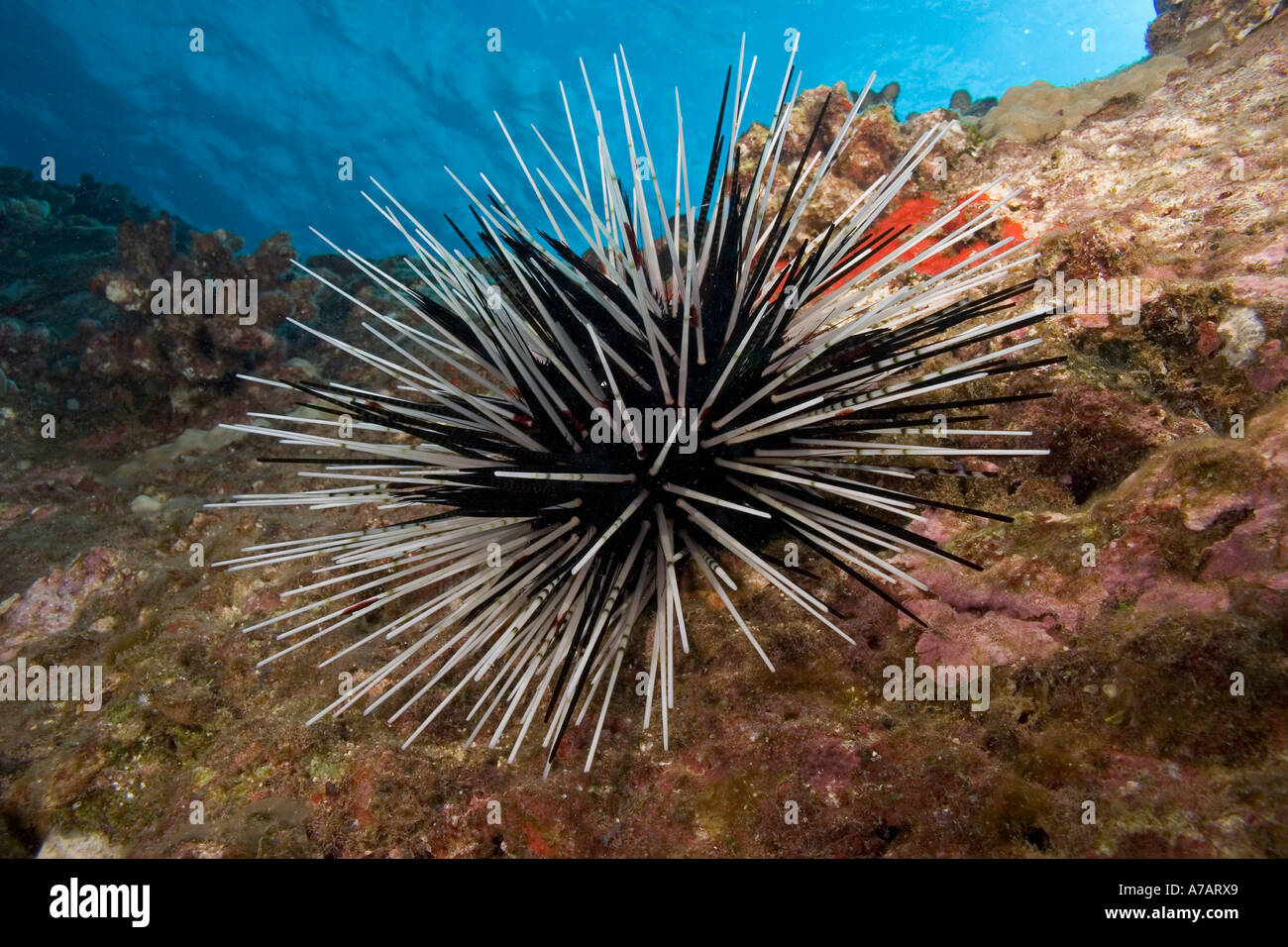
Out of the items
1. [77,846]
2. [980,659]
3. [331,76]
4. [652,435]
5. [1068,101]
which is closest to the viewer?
[980,659]

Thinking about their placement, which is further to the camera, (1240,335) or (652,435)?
(1240,335)

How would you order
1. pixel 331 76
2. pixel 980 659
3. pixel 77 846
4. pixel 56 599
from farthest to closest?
pixel 331 76
pixel 56 599
pixel 77 846
pixel 980 659

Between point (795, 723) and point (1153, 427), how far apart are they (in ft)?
6.15

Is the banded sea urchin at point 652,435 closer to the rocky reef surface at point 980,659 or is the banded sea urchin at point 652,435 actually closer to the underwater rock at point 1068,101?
the rocky reef surface at point 980,659

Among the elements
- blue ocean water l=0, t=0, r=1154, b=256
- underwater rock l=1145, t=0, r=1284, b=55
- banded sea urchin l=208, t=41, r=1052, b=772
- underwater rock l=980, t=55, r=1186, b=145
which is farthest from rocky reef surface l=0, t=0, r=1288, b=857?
blue ocean water l=0, t=0, r=1154, b=256

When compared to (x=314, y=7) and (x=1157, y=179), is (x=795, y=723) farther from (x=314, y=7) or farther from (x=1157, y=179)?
(x=314, y=7)

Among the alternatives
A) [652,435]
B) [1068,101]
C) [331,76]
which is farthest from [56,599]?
[331,76]

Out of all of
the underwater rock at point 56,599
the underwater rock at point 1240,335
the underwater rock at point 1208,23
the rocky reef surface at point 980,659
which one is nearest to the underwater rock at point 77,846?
the rocky reef surface at point 980,659

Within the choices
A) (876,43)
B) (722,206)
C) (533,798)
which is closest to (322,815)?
(533,798)

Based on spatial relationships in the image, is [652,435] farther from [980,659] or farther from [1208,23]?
[1208,23]

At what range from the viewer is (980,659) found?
2.10 meters

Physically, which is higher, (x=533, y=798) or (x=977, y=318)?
(x=977, y=318)

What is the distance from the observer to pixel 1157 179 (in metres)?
3.69

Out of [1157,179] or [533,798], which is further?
[1157,179]
